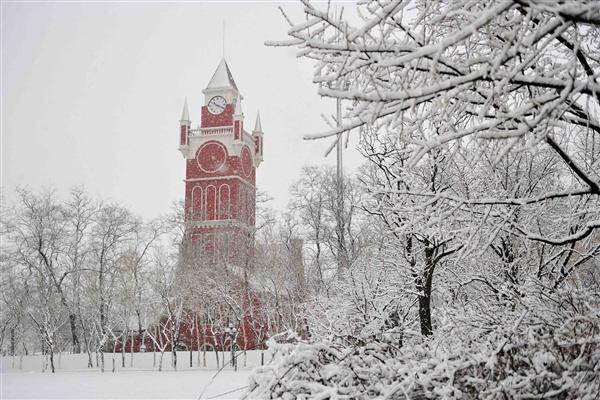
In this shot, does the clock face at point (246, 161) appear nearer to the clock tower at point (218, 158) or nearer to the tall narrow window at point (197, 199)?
the clock tower at point (218, 158)

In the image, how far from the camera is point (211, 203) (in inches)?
2212

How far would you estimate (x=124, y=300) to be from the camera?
35625 millimetres

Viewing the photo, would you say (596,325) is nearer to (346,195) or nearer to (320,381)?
(320,381)

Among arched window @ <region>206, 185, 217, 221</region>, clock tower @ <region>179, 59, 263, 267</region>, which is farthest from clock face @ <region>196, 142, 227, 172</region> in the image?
arched window @ <region>206, 185, 217, 221</region>

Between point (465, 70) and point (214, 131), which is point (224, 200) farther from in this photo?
point (465, 70)

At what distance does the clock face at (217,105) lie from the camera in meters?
59.0

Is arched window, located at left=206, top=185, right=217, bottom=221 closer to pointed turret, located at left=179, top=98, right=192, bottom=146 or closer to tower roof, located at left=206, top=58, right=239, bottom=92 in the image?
pointed turret, located at left=179, top=98, right=192, bottom=146

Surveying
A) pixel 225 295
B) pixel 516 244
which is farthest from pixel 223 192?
pixel 516 244

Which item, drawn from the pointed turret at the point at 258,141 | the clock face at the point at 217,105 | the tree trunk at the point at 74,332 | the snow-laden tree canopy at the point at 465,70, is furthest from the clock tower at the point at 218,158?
the snow-laden tree canopy at the point at 465,70

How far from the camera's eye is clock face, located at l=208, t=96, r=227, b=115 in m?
59.0

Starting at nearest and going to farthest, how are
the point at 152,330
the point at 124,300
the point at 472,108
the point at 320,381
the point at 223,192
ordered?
the point at 320,381 < the point at 472,108 < the point at 124,300 < the point at 152,330 < the point at 223,192

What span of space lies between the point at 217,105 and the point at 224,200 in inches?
376

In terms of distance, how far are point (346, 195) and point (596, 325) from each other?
2708 centimetres

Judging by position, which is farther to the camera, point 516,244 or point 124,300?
point 124,300
